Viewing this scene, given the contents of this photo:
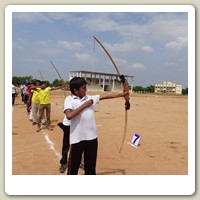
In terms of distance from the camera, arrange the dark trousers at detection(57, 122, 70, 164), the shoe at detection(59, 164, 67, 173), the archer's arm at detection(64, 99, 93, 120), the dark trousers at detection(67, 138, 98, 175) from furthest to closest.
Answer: the shoe at detection(59, 164, 67, 173) → the dark trousers at detection(57, 122, 70, 164) → the dark trousers at detection(67, 138, 98, 175) → the archer's arm at detection(64, 99, 93, 120)

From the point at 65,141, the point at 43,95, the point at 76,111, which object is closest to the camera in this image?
the point at 76,111

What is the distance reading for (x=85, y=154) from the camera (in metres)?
3.93

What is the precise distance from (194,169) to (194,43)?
6.49 feet

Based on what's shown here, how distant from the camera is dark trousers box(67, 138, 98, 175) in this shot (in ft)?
12.6

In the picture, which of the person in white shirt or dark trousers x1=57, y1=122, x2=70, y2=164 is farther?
dark trousers x1=57, y1=122, x2=70, y2=164

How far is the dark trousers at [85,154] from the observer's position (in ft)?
12.6

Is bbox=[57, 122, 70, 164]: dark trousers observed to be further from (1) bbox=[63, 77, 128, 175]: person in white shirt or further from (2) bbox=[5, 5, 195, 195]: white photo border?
(1) bbox=[63, 77, 128, 175]: person in white shirt

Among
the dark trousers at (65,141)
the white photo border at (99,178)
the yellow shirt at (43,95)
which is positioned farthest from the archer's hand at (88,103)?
the yellow shirt at (43,95)

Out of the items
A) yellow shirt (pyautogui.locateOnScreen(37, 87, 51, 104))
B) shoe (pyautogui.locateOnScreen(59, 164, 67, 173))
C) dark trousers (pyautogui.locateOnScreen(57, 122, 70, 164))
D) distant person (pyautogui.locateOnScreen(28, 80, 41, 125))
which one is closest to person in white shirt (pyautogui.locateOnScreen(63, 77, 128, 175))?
dark trousers (pyautogui.locateOnScreen(57, 122, 70, 164))

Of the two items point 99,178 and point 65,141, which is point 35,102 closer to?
point 65,141

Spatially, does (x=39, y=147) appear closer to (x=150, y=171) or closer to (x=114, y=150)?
(x=114, y=150)

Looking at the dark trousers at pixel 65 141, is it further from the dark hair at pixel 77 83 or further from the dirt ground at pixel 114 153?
the dark hair at pixel 77 83

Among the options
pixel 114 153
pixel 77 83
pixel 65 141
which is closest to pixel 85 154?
pixel 77 83

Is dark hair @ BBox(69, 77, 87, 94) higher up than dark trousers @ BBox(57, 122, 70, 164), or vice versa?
dark hair @ BBox(69, 77, 87, 94)
